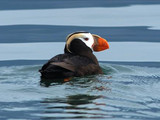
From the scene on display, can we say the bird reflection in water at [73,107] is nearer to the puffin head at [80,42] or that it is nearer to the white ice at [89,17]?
the puffin head at [80,42]

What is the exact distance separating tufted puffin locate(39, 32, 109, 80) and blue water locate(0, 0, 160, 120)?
0.14 meters

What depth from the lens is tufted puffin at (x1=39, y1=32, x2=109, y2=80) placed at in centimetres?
1046

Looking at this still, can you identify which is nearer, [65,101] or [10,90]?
[65,101]

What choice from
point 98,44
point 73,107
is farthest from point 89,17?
point 73,107

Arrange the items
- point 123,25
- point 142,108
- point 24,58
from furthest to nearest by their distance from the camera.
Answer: point 123,25 < point 24,58 < point 142,108

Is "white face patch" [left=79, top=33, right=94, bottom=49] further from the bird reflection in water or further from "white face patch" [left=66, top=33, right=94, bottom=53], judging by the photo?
the bird reflection in water

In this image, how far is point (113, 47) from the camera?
14.2 meters

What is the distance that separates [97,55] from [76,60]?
331 cm

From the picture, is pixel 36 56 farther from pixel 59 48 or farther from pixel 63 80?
pixel 63 80

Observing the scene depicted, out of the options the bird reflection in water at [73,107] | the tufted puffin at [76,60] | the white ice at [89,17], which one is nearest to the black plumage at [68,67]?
the tufted puffin at [76,60]

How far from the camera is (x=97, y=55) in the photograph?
45.8 feet

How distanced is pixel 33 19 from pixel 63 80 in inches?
209

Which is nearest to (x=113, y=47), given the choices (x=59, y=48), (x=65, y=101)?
(x=59, y=48)

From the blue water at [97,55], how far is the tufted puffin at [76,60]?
0.14 metres
